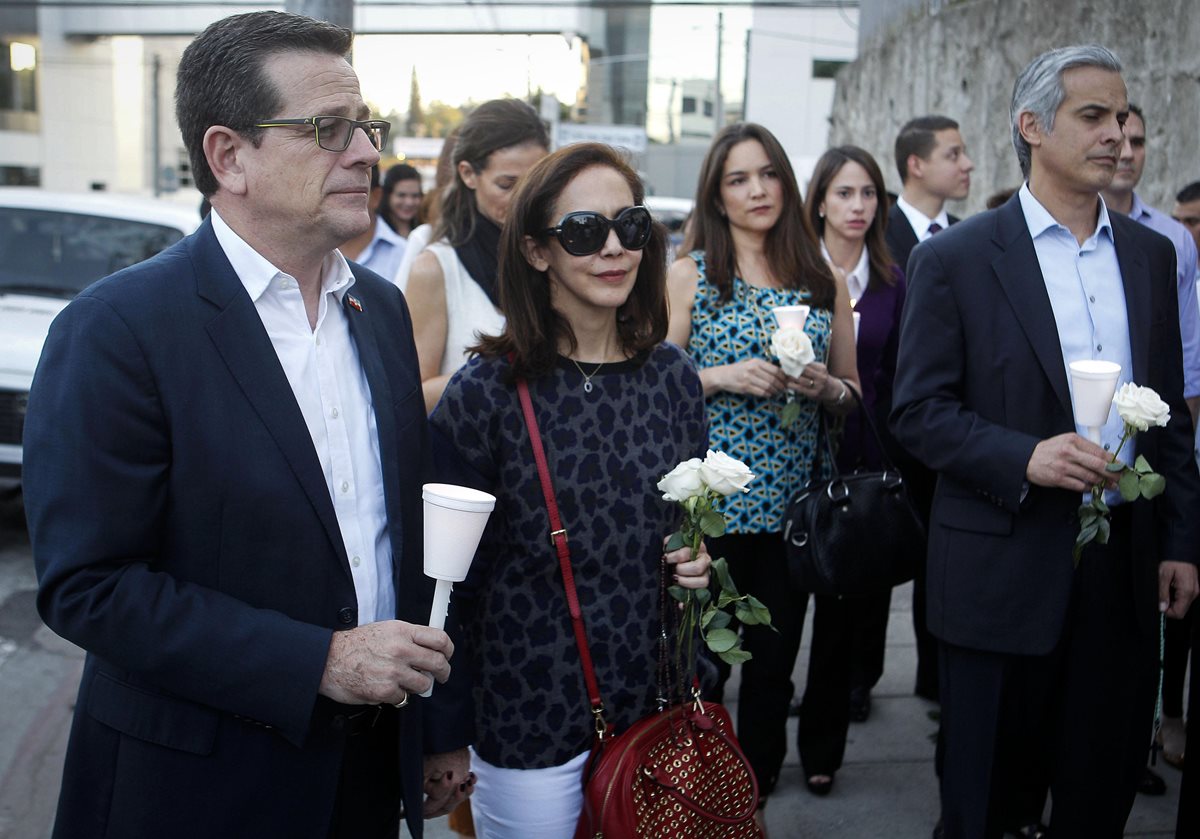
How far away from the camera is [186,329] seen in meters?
1.90

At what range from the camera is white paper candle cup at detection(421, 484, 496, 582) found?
195 cm

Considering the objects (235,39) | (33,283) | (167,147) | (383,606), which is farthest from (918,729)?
(167,147)

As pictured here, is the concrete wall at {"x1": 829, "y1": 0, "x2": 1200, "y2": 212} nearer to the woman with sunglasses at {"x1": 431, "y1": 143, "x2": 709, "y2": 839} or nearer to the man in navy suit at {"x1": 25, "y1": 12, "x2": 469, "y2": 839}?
the woman with sunglasses at {"x1": 431, "y1": 143, "x2": 709, "y2": 839}

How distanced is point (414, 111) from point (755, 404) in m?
63.1

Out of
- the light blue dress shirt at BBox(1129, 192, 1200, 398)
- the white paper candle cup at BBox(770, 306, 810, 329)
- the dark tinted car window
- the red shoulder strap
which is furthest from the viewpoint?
the dark tinted car window

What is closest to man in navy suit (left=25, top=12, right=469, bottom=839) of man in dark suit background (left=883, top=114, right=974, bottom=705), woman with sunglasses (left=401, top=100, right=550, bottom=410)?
woman with sunglasses (left=401, top=100, right=550, bottom=410)

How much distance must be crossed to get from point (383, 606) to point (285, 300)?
59 centimetres

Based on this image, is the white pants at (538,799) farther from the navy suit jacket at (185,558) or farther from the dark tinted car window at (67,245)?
the dark tinted car window at (67,245)

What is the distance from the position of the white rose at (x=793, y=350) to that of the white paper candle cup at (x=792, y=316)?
0.22 ft

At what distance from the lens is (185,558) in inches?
74.7

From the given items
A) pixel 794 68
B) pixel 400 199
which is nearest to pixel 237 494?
pixel 400 199

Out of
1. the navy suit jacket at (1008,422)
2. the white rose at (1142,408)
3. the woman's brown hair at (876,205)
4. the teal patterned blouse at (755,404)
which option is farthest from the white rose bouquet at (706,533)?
the woman's brown hair at (876,205)

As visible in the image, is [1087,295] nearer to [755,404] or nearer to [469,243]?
[755,404]

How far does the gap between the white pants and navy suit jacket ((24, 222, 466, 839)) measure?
593mm
